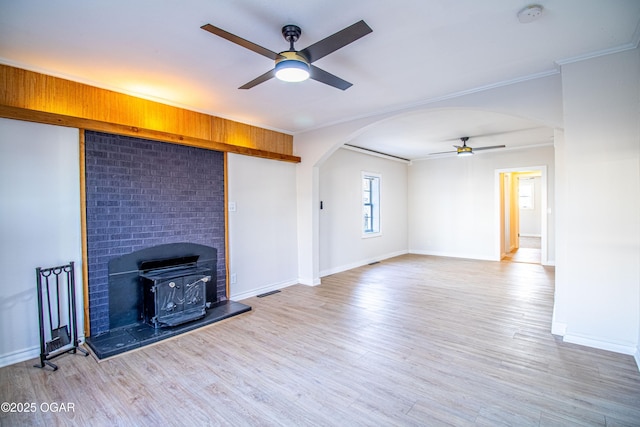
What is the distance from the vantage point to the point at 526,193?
1222cm

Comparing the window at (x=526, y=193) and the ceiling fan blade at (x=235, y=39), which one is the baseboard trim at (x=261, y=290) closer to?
the ceiling fan blade at (x=235, y=39)

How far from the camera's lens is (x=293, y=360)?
2.65m

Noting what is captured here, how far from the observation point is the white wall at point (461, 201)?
702cm

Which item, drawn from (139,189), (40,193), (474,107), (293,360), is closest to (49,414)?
(293,360)

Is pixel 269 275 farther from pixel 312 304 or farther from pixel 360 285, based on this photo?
pixel 360 285

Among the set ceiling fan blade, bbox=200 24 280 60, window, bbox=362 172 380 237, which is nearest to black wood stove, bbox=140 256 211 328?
ceiling fan blade, bbox=200 24 280 60

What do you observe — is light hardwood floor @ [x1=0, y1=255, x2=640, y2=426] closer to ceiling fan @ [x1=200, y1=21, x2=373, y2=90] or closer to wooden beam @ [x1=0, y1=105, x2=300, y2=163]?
wooden beam @ [x1=0, y1=105, x2=300, y2=163]

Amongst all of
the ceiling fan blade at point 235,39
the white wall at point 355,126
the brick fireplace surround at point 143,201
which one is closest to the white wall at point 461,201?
the white wall at point 355,126

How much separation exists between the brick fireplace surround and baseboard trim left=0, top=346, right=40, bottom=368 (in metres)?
0.42

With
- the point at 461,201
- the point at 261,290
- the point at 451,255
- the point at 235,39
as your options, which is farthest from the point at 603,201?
the point at 451,255

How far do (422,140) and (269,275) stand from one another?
13.1ft

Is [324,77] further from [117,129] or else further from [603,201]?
[603,201]

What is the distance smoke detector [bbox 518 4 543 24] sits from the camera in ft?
6.71

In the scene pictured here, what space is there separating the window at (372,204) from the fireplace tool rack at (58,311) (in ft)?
18.6
